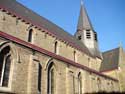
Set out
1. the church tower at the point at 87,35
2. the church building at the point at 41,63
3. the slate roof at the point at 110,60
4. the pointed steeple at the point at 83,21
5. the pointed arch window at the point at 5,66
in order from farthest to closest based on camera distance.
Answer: the pointed steeple at the point at 83,21 → the church tower at the point at 87,35 → the slate roof at the point at 110,60 → the church building at the point at 41,63 → the pointed arch window at the point at 5,66

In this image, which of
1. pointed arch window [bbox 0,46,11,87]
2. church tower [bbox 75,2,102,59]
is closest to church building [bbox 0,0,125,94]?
pointed arch window [bbox 0,46,11,87]

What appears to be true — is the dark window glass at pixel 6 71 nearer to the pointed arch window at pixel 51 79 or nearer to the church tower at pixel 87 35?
the pointed arch window at pixel 51 79

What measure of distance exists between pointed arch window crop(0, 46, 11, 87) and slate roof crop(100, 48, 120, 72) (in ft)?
53.7

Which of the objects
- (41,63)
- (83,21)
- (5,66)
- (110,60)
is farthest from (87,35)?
(5,66)

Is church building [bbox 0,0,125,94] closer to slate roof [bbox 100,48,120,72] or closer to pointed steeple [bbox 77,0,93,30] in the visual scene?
slate roof [bbox 100,48,120,72]

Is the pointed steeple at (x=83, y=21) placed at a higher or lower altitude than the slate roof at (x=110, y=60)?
higher

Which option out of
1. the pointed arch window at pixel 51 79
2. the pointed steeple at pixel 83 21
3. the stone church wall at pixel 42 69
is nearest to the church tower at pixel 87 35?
the pointed steeple at pixel 83 21

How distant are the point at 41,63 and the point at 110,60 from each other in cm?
1555

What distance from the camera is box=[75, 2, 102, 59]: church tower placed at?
26.1m

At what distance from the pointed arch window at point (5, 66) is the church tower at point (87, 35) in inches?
635

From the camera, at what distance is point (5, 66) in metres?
10.5

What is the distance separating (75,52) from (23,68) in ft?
35.2

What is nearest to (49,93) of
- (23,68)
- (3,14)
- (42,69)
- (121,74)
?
(42,69)

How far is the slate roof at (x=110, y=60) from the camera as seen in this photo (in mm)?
24317
